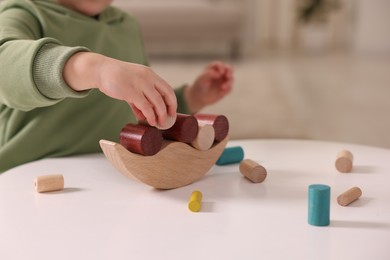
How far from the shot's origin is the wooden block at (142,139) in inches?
25.7

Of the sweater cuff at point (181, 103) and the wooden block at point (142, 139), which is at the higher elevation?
the wooden block at point (142, 139)

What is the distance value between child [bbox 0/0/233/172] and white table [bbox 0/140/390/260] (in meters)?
0.09

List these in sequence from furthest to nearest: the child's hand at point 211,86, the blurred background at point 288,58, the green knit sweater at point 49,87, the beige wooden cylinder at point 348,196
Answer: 1. the blurred background at point 288,58
2. the child's hand at point 211,86
3. the green knit sweater at point 49,87
4. the beige wooden cylinder at point 348,196

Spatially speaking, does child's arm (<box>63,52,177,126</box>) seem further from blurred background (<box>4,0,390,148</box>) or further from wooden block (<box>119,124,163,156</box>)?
blurred background (<box>4,0,390,148</box>)

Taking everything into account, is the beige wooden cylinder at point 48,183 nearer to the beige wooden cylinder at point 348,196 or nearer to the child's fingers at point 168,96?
the child's fingers at point 168,96

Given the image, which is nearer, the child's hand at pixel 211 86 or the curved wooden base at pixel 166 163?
the curved wooden base at pixel 166 163

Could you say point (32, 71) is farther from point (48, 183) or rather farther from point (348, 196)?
point (348, 196)

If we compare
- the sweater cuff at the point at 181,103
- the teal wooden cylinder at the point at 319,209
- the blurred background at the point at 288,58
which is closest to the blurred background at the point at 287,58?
the blurred background at the point at 288,58

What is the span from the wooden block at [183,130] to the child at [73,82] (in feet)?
0.07

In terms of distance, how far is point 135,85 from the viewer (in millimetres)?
634

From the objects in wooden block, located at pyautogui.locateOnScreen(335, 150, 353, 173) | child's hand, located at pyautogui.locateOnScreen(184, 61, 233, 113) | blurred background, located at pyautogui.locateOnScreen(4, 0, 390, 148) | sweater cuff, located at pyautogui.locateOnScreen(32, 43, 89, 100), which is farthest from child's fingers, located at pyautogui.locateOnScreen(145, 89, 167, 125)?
A: blurred background, located at pyautogui.locateOnScreen(4, 0, 390, 148)

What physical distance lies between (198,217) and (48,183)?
0.60ft

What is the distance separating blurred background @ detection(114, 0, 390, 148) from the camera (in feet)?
7.32

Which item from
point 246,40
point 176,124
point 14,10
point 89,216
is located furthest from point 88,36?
point 246,40
